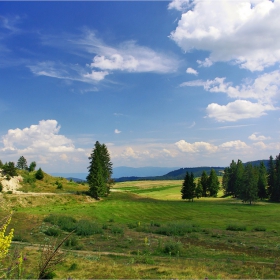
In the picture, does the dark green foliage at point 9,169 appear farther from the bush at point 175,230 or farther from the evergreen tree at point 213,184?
the evergreen tree at point 213,184

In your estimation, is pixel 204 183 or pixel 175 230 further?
pixel 204 183

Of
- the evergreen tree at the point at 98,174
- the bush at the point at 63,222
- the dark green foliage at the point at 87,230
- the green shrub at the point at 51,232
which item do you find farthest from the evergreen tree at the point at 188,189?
the green shrub at the point at 51,232

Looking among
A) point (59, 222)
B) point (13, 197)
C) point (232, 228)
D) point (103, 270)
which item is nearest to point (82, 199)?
point (13, 197)

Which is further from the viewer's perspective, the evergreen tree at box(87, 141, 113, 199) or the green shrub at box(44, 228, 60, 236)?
the evergreen tree at box(87, 141, 113, 199)

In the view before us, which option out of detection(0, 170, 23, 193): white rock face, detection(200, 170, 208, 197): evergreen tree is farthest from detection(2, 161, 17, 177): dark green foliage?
detection(200, 170, 208, 197): evergreen tree

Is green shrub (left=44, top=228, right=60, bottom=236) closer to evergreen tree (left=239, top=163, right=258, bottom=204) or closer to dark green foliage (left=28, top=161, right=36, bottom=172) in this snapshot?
evergreen tree (left=239, top=163, right=258, bottom=204)

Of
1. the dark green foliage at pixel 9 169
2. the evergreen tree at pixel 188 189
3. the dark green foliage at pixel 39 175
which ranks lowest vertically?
the evergreen tree at pixel 188 189

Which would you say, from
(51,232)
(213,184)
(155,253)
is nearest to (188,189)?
(213,184)

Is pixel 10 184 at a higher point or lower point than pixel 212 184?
higher

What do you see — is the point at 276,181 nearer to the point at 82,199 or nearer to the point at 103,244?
the point at 82,199

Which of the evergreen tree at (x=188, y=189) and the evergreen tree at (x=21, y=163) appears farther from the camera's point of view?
the evergreen tree at (x=21, y=163)

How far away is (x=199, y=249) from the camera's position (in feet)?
69.1

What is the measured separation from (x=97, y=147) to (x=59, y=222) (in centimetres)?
4551

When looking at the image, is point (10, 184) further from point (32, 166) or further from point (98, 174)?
point (32, 166)
